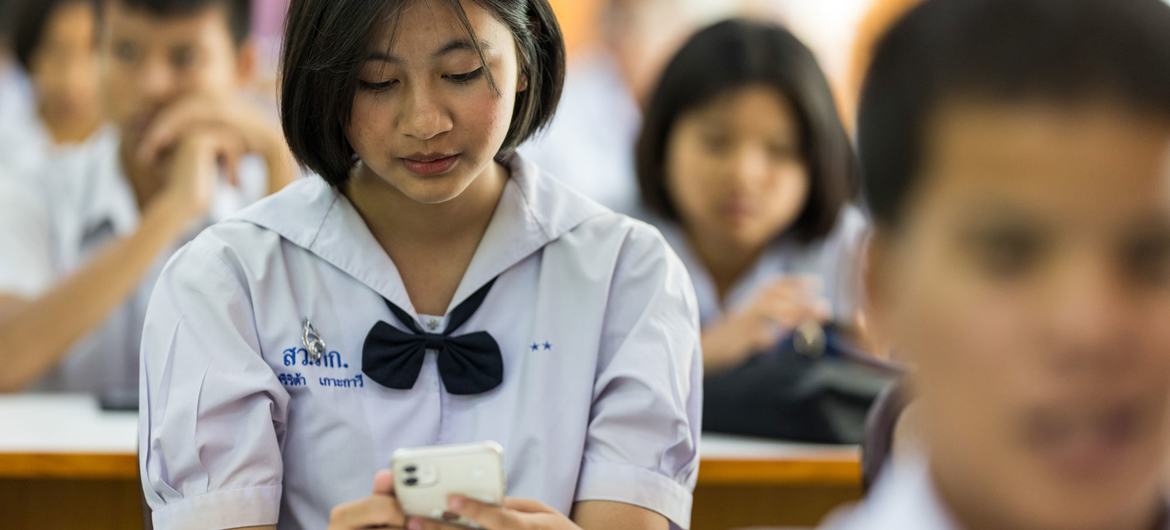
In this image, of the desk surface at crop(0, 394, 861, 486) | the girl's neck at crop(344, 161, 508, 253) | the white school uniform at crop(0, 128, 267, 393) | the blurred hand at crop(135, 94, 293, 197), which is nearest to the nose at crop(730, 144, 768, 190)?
the desk surface at crop(0, 394, 861, 486)

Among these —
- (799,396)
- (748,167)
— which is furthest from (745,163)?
(799,396)

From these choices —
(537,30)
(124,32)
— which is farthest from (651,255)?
(124,32)

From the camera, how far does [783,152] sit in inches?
110

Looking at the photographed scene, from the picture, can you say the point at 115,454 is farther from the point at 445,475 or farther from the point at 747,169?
the point at 747,169

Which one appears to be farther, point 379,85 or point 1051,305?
point 379,85

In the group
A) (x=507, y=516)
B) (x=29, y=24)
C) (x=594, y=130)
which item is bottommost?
(x=594, y=130)

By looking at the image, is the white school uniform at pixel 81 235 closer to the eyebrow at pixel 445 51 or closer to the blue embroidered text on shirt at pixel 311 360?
the blue embroidered text on shirt at pixel 311 360

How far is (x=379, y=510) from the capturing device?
126 centimetres

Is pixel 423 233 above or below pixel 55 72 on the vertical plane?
above

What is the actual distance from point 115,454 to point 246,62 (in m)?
1.27

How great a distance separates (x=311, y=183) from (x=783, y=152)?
132 cm

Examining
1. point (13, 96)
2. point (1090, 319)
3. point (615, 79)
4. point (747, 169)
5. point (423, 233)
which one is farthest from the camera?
point (615, 79)

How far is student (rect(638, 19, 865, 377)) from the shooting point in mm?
2766

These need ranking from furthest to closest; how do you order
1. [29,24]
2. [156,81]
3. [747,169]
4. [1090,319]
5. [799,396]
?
[29,24] < [156,81] < [747,169] < [799,396] < [1090,319]
